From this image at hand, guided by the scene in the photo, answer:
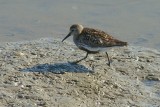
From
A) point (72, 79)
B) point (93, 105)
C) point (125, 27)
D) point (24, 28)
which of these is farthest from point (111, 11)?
point (93, 105)

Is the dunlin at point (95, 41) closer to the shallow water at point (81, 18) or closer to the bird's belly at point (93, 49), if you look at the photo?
the bird's belly at point (93, 49)

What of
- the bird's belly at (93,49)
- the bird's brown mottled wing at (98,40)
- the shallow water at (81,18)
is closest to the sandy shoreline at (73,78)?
the bird's belly at (93,49)

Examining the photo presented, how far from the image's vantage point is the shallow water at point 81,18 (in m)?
13.0

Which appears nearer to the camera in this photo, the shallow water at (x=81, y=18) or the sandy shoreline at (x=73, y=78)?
the sandy shoreline at (x=73, y=78)

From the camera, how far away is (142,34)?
13094mm

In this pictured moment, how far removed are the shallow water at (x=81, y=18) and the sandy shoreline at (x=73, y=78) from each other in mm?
2060

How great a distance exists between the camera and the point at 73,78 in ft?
29.2

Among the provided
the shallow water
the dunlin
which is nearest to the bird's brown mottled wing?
the dunlin

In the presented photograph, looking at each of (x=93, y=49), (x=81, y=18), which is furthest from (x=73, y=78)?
(x=81, y=18)

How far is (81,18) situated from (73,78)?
16.9 ft

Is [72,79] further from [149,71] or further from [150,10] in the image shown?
[150,10]

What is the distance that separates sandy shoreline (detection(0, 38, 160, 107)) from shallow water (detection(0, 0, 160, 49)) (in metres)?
2.06

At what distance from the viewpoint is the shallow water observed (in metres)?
13.0

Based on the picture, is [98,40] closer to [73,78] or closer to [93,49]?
[93,49]
